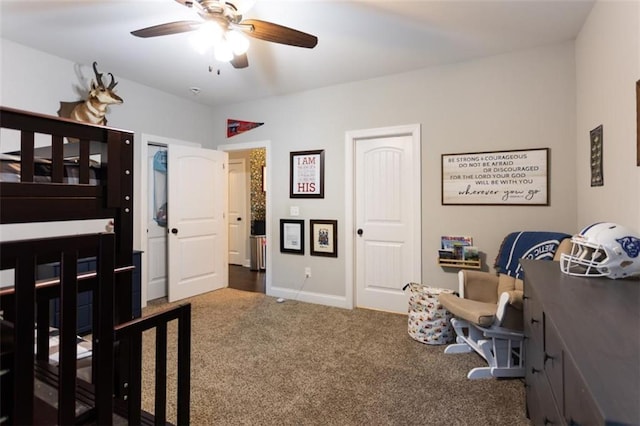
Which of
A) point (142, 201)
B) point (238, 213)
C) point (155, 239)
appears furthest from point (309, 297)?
point (238, 213)

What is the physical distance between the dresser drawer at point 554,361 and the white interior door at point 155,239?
157 inches

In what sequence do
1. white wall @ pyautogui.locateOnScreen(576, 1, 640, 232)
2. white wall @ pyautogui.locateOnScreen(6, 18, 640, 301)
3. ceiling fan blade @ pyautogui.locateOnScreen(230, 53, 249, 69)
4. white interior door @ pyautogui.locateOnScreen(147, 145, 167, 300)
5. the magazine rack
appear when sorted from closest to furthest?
white wall @ pyautogui.locateOnScreen(576, 1, 640, 232) < white wall @ pyautogui.locateOnScreen(6, 18, 640, 301) < ceiling fan blade @ pyautogui.locateOnScreen(230, 53, 249, 69) < the magazine rack < white interior door @ pyautogui.locateOnScreen(147, 145, 167, 300)

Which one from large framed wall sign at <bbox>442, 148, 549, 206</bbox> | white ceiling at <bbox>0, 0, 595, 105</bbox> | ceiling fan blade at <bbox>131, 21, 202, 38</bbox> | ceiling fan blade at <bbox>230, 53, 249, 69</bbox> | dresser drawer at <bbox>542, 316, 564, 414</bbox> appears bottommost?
dresser drawer at <bbox>542, 316, 564, 414</bbox>

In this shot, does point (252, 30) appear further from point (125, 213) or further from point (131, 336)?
point (131, 336)

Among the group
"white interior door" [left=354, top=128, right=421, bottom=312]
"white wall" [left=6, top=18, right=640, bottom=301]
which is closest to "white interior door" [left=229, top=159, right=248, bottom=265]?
"white wall" [left=6, top=18, right=640, bottom=301]

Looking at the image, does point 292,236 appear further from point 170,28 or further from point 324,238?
point 170,28

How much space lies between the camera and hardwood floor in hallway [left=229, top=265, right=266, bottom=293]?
4629mm

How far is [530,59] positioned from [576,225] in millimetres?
1496

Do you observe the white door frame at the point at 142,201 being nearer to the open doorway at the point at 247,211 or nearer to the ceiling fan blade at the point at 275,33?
the open doorway at the point at 247,211

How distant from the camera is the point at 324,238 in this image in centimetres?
385

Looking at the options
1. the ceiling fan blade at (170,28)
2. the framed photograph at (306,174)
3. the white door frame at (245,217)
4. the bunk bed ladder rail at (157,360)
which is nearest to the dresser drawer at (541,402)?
the bunk bed ladder rail at (157,360)

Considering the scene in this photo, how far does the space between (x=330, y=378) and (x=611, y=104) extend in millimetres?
2457

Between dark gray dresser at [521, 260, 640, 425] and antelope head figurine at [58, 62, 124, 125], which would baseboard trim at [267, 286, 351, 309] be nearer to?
dark gray dresser at [521, 260, 640, 425]

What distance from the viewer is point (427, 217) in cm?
331
